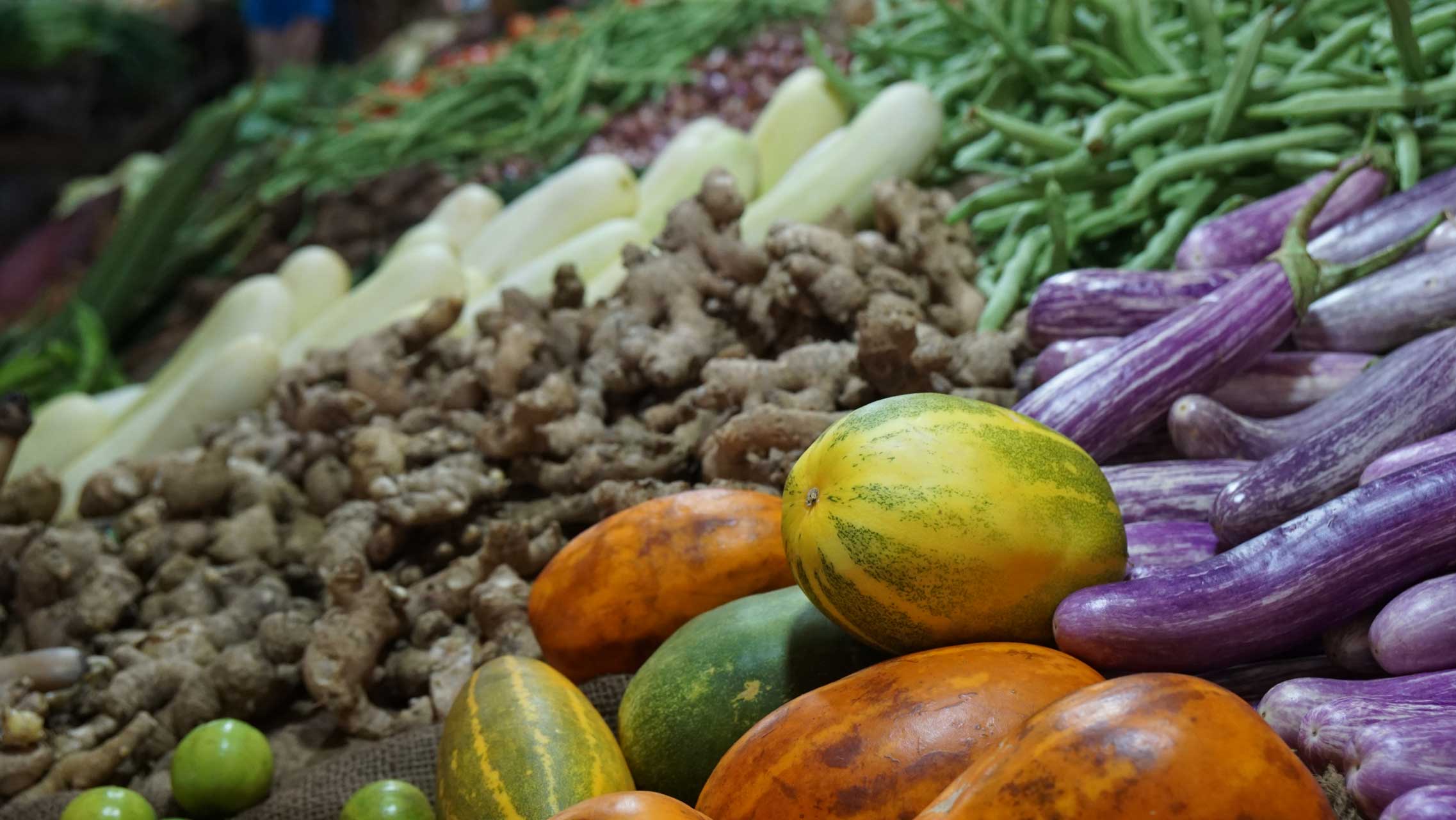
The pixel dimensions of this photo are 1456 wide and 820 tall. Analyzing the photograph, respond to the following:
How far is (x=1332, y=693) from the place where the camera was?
4.08ft

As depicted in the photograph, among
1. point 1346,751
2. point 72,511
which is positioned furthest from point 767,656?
point 72,511

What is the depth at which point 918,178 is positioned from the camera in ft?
11.4

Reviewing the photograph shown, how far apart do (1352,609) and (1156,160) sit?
5.77 ft

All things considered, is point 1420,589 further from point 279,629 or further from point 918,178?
point 918,178

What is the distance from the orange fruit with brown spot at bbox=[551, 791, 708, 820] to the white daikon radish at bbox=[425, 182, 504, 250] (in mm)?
3629

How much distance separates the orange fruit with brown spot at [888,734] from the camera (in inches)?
45.5

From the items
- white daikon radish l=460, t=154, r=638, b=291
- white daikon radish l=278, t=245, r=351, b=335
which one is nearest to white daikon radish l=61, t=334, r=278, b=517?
white daikon radish l=278, t=245, r=351, b=335

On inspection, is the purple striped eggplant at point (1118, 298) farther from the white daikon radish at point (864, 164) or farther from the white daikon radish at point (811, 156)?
the white daikon radish at point (811, 156)

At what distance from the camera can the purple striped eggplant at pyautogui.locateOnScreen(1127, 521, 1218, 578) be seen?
60.9 inches

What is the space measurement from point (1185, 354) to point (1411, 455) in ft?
1.52

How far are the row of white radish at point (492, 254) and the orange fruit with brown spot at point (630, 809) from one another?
7.28 ft

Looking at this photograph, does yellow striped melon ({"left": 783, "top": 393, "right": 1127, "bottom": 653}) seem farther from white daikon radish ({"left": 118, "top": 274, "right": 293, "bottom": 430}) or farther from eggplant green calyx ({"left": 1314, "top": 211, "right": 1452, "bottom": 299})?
white daikon radish ({"left": 118, "top": 274, "right": 293, "bottom": 430})

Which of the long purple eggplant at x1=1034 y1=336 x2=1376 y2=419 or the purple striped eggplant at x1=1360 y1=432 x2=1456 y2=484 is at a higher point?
the purple striped eggplant at x1=1360 y1=432 x2=1456 y2=484

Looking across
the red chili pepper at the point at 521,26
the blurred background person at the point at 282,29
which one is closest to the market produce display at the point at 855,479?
the red chili pepper at the point at 521,26
